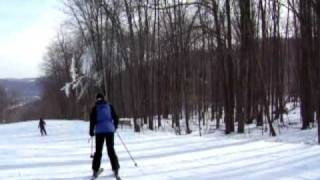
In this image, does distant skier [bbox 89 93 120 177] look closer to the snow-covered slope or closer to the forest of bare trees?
the snow-covered slope

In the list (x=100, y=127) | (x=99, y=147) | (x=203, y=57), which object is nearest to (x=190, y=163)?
(x=99, y=147)

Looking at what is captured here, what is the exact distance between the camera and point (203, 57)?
51.0 m

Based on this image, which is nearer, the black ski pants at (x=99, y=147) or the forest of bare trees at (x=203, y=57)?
the black ski pants at (x=99, y=147)

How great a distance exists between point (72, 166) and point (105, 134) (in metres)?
2.68

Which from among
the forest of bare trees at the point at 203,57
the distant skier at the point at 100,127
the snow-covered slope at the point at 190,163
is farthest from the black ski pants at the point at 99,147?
the forest of bare trees at the point at 203,57

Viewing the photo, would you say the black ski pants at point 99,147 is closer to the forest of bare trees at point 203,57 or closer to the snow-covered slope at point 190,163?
the snow-covered slope at point 190,163

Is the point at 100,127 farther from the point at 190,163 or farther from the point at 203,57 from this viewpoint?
the point at 203,57

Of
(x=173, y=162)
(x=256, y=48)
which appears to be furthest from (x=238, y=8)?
(x=173, y=162)

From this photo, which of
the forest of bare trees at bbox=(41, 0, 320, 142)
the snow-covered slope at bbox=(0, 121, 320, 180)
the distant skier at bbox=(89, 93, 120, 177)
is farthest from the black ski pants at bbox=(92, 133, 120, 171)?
the forest of bare trees at bbox=(41, 0, 320, 142)

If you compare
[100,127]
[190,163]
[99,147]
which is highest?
[100,127]

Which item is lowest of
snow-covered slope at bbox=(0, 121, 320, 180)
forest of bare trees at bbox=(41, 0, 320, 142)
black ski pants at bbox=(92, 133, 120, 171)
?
snow-covered slope at bbox=(0, 121, 320, 180)

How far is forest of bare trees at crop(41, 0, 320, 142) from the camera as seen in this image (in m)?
30.1

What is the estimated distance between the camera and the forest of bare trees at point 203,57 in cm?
3011

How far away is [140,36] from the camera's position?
4028 centimetres
